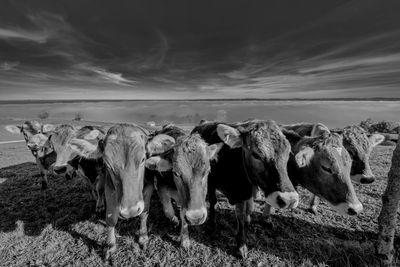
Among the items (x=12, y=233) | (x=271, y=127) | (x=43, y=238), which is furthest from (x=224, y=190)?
(x=12, y=233)

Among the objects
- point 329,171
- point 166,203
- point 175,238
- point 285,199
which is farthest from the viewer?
point 166,203

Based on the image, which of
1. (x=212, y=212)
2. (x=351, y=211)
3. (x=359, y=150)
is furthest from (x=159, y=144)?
(x=359, y=150)

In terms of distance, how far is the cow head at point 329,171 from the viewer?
11.6 ft

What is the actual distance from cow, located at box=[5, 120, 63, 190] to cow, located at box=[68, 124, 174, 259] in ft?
13.2

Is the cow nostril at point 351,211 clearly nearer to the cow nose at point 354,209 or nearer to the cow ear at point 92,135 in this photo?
the cow nose at point 354,209

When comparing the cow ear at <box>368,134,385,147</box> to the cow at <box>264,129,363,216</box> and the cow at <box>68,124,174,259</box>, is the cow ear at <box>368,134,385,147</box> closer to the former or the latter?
the cow at <box>264,129,363,216</box>

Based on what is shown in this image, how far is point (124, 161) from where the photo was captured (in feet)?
11.8

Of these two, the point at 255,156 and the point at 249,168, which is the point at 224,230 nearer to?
the point at 249,168

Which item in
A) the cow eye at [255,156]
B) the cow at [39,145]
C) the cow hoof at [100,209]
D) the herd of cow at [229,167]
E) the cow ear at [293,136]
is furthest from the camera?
the cow at [39,145]

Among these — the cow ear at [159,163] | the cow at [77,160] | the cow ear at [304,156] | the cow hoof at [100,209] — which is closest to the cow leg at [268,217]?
the cow ear at [304,156]

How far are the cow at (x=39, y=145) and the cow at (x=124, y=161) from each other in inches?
159

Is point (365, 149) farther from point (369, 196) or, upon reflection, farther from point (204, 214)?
point (204, 214)

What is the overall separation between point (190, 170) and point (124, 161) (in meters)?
1.17

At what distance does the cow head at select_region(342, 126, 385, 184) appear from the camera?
4419 millimetres
